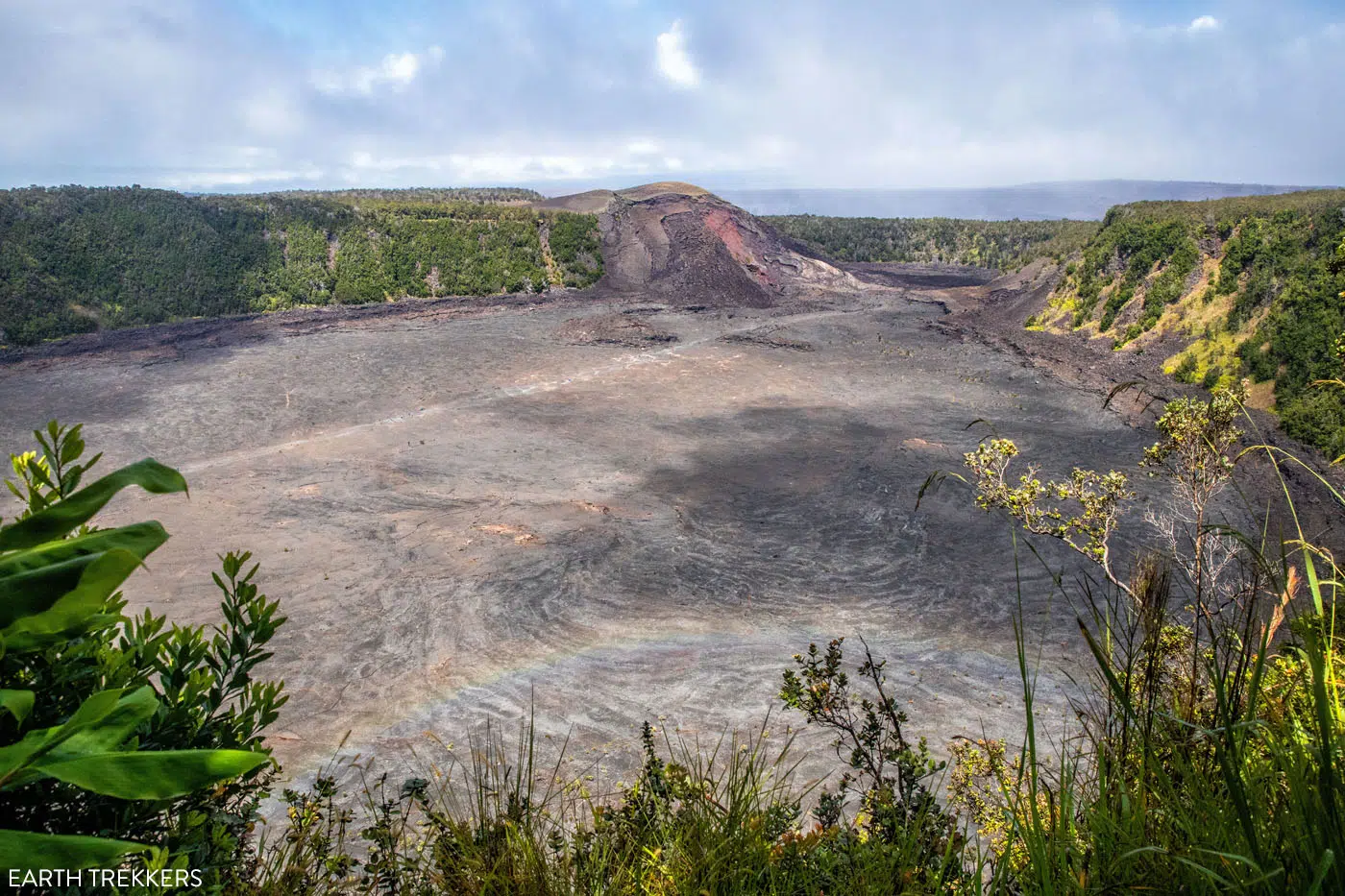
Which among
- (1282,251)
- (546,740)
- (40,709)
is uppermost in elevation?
(1282,251)

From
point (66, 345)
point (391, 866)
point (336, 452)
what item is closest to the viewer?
point (391, 866)

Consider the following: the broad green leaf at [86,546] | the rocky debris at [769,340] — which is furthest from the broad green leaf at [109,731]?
the rocky debris at [769,340]

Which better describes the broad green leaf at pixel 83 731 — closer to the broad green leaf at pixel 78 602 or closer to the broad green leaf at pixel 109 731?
the broad green leaf at pixel 109 731

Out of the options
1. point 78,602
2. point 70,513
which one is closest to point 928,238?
point 70,513

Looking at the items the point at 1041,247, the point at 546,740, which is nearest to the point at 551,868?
the point at 546,740

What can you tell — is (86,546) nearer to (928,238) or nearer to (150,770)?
(150,770)

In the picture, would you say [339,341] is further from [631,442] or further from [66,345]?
[631,442]

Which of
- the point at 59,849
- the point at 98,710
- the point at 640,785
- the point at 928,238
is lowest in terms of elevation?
the point at 640,785
